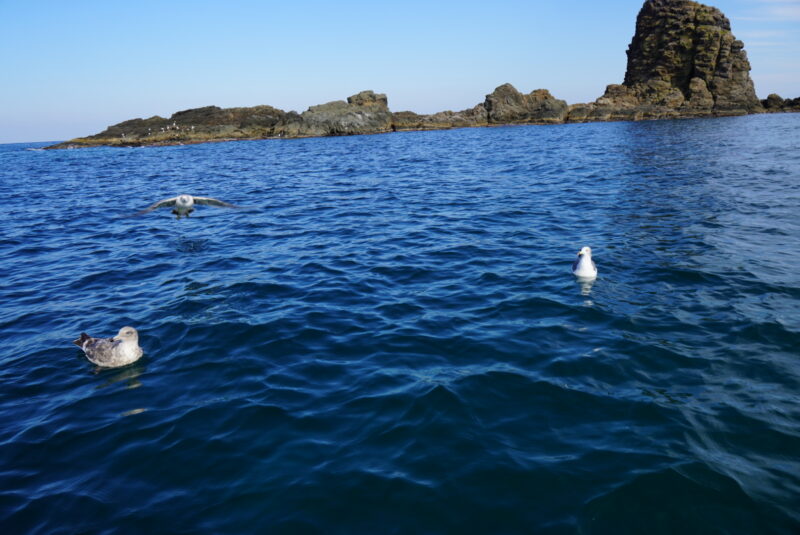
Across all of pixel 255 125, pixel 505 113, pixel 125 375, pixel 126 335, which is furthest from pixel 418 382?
pixel 505 113

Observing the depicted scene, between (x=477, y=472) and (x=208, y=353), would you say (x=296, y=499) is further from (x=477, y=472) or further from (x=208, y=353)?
(x=208, y=353)

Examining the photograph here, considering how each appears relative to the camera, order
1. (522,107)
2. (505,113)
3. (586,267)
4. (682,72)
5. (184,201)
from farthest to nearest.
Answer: (522,107) → (505,113) → (682,72) → (184,201) → (586,267)

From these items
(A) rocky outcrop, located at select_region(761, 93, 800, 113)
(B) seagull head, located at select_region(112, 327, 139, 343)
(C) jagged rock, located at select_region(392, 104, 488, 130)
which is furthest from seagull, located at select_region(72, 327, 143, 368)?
(A) rocky outcrop, located at select_region(761, 93, 800, 113)

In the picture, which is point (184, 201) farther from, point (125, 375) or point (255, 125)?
point (255, 125)

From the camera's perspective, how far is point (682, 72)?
329 ft

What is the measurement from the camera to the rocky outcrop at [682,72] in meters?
93.4

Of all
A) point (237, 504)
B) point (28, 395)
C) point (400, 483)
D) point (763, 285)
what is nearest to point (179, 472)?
point (237, 504)

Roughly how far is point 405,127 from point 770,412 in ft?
358

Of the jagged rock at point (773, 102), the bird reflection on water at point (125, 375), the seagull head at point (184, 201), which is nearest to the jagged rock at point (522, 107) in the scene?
the jagged rock at point (773, 102)

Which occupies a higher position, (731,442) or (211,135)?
(211,135)

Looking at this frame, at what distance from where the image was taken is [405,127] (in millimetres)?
108625

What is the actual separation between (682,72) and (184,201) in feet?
386

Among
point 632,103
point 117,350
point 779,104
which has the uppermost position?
point 632,103

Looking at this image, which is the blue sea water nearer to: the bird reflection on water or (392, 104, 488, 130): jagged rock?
the bird reflection on water
